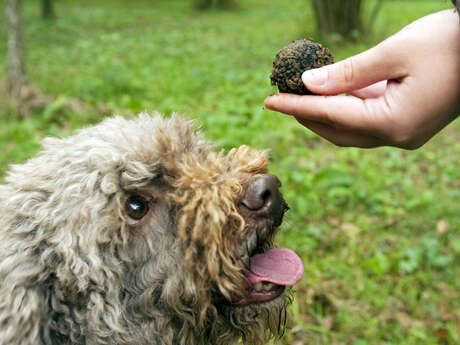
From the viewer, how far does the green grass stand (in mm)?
3439

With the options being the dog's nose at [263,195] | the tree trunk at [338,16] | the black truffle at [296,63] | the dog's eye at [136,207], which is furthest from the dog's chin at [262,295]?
the tree trunk at [338,16]

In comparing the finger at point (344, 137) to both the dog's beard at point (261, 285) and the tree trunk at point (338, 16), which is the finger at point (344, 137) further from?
the tree trunk at point (338, 16)

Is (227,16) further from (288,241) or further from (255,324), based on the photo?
(255,324)

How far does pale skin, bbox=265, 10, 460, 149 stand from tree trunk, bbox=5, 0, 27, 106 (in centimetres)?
582

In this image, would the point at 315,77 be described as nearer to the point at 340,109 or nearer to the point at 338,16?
the point at 340,109

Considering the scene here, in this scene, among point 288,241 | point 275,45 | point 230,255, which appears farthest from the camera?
point 275,45

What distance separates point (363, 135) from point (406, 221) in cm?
239

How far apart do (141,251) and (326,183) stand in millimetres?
2816

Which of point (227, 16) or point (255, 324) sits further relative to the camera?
point (227, 16)

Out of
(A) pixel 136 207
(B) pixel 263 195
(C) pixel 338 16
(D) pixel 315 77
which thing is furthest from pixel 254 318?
(C) pixel 338 16

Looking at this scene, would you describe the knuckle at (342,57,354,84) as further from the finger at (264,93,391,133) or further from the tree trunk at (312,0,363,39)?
the tree trunk at (312,0,363,39)

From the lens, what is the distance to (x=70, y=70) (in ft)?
29.6

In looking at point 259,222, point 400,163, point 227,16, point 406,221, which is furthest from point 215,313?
point 227,16

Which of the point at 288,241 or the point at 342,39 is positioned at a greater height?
A: the point at 342,39
